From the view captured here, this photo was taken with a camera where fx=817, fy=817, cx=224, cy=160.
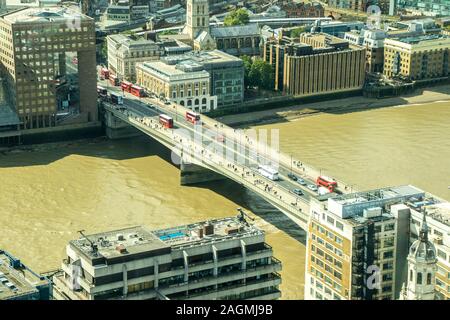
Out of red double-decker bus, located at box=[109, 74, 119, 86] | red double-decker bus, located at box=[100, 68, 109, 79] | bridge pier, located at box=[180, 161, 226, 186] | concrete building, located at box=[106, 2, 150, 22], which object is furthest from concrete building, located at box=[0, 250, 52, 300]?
concrete building, located at box=[106, 2, 150, 22]

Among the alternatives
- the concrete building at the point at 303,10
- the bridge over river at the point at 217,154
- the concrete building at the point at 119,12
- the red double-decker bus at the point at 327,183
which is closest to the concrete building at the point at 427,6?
the concrete building at the point at 303,10

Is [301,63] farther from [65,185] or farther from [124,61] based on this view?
[65,185]

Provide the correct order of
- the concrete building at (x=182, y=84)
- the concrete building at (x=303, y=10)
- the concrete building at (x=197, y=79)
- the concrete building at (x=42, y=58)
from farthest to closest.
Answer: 1. the concrete building at (x=303, y=10)
2. the concrete building at (x=197, y=79)
3. the concrete building at (x=182, y=84)
4. the concrete building at (x=42, y=58)

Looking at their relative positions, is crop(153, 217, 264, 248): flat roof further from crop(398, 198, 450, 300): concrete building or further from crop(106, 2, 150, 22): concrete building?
crop(106, 2, 150, 22): concrete building

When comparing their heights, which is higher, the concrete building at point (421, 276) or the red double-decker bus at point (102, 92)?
the concrete building at point (421, 276)

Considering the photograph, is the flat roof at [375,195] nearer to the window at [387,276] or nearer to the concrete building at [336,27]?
the window at [387,276]

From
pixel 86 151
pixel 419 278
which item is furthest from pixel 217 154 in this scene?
pixel 419 278
